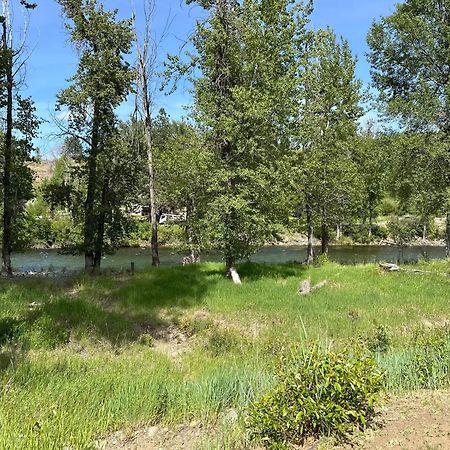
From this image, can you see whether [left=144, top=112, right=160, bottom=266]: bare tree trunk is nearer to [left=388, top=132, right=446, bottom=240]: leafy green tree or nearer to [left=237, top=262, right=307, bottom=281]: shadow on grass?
[left=237, top=262, right=307, bottom=281]: shadow on grass

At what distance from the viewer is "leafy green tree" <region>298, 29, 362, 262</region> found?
2405cm

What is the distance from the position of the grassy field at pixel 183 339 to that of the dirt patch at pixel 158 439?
140 millimetres

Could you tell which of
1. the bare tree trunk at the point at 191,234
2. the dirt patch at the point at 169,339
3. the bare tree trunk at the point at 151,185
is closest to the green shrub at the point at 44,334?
the dirt patch at the point at 169,339

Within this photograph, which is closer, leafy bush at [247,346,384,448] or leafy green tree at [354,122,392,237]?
leafy bush at [247,346,384,448]

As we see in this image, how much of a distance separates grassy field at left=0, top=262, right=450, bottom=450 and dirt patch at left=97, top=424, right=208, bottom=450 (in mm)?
140

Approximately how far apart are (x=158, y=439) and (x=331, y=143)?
21559 mm

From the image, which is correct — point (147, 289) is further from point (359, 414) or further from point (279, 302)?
point (359, 414)

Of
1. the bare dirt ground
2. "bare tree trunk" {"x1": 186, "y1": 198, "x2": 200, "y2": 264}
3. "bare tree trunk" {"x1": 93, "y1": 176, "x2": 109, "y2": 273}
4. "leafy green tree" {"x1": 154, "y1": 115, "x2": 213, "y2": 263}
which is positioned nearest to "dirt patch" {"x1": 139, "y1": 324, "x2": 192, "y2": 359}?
the bare dirt ground

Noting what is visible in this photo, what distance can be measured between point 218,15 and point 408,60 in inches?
486

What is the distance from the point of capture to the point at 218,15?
56.1 feet

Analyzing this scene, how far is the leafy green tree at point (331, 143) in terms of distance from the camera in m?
24.0

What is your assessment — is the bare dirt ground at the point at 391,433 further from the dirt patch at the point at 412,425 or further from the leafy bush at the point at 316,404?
the leafy bush at the point at 316,404

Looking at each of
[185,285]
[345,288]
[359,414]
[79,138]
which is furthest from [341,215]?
[359,414]

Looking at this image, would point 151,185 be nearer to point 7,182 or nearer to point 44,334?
point 7,182
